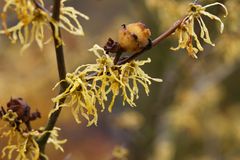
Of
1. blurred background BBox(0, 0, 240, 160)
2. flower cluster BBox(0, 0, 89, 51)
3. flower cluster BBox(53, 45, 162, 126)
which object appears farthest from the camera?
blurred background BBox(0, 0, 240, 160)

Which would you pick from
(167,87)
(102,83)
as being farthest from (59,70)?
(167,87)

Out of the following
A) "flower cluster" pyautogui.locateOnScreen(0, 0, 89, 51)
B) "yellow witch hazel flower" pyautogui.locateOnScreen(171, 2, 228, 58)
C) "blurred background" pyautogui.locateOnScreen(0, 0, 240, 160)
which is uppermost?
"flower cluster" pyautogui.locateOnScreen(0, 0, 89, 51)

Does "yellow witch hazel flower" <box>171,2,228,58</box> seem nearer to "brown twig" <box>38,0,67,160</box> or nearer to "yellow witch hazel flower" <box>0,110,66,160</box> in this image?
"brown twig" <box>38,0,67,160</box>

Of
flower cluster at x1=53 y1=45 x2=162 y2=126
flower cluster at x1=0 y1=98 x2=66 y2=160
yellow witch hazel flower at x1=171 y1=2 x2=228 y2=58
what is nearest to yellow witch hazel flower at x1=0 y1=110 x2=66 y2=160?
flower cluster at x1=0 y1=98 x2=66 y2=160

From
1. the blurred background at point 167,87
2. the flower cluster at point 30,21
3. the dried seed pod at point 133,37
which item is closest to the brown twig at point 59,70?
the flower cluster at point 30,21

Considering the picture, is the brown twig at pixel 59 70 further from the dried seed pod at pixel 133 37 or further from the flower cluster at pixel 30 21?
the dried seed pod at pixel 133 37

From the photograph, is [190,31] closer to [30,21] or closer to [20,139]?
[30,21]
